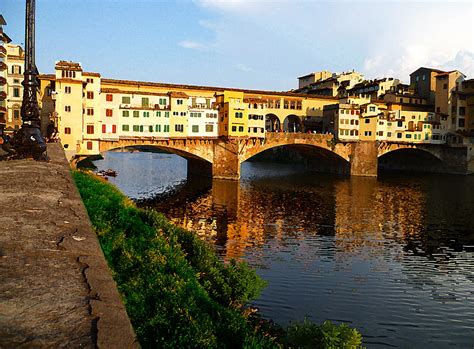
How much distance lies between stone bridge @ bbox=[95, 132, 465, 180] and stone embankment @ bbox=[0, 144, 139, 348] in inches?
1905

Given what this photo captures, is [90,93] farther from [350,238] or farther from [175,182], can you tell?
[350,238]

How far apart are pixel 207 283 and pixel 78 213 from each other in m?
6.05

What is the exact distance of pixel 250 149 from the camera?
210 feet

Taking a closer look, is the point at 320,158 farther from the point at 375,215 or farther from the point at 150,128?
the point at 375,215

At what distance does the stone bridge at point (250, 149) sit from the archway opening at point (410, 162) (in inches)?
107

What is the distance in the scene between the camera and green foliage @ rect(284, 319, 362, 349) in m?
9.29

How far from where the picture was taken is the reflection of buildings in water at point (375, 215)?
1101 inches

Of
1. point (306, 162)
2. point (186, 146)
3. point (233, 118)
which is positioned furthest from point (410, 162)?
point (186, 146)

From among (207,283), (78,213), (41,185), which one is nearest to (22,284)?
(78,213)

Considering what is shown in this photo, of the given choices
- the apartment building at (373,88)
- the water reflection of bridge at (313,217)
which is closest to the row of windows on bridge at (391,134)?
the apartment building at (373,88)

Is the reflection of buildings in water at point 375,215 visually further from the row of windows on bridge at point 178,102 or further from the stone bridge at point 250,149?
the row of windows on bridge at point 178,102

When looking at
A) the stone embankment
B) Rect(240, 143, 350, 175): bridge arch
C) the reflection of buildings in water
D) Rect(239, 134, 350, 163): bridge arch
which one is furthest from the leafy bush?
Rect(240, 143, 350, 175): bridge arch

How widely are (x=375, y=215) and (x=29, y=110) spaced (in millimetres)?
30100

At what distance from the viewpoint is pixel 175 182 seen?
5972 cm
